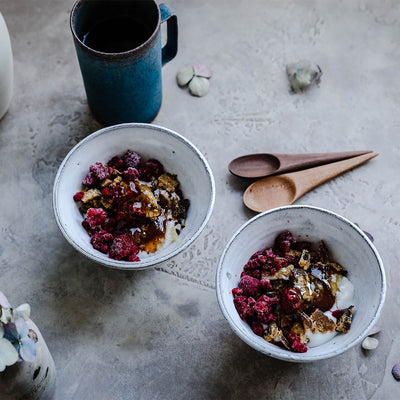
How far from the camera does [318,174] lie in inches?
53.1

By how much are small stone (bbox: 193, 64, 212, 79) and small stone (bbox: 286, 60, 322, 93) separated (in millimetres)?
218

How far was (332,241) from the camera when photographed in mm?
1171

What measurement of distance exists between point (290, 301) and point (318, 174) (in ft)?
1.26

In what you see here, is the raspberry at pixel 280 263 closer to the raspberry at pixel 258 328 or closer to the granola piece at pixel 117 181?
the raspberry at pixel 258 328

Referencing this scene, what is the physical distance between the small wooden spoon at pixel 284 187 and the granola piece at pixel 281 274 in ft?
0.70

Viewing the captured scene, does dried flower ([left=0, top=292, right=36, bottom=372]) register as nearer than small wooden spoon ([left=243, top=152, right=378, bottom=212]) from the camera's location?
Yes

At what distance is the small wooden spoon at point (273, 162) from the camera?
1.35 metres

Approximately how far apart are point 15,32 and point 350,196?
1006mm

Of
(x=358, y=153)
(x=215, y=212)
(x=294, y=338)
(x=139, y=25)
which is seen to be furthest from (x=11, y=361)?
(x=358, y=153)

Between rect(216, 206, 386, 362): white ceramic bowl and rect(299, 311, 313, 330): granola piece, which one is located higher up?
rect(216, 206, 386, 362): white ceramic bowl

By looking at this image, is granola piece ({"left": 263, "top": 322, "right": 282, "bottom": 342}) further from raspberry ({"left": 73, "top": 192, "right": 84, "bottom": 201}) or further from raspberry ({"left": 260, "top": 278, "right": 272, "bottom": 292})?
raspberry ({"left": 73, "top": 192, "right": 84, "bottom": 201})

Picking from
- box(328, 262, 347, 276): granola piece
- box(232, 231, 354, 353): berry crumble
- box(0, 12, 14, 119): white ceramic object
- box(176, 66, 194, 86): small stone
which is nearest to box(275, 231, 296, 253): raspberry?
box(232, 231, 354, 353): berry crumble

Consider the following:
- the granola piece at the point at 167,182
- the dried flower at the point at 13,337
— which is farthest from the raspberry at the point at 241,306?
the dried flower at the point at 13,337

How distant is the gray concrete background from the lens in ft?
3.93
